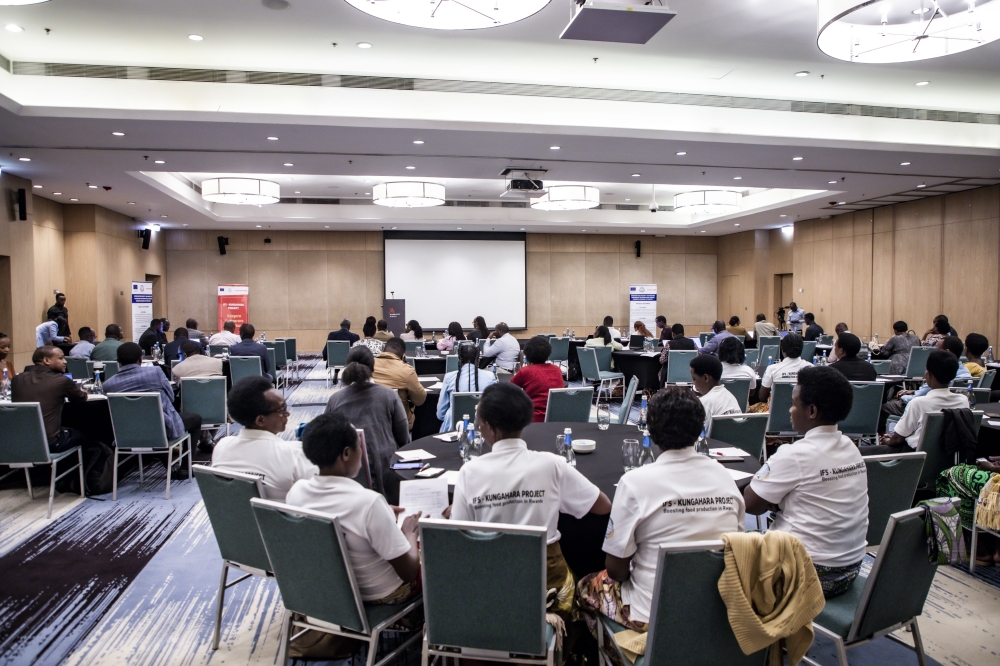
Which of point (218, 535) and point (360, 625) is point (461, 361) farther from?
point (360, 625)

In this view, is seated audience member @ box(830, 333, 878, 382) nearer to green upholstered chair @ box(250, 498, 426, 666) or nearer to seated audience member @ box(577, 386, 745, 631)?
seated audience member @ box(577, 386, 745, 631)

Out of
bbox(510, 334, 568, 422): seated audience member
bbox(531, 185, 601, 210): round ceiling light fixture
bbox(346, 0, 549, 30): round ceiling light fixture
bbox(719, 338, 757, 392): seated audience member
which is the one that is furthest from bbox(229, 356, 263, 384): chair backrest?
bbox(531, 185, 601, 210): round ceiling light fixture

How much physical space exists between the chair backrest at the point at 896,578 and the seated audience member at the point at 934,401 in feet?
6.44

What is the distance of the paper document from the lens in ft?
8.70

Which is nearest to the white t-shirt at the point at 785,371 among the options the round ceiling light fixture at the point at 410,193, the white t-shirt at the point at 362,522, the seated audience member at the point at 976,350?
the seated audience member at the point at 976,350

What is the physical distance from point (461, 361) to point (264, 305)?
46.5 feet

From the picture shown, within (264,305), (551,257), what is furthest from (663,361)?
(264,305)

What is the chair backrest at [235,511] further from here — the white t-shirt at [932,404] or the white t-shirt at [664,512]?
the white t-shirt at [932,404]

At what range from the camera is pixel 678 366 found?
27.5 feet

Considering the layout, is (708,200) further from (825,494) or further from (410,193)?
(825,494)

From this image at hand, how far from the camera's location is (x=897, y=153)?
29.0 feet

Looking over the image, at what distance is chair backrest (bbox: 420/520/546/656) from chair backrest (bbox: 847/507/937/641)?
108 cm

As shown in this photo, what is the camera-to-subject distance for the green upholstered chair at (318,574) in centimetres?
208

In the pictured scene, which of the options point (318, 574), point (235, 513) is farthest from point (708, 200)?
point (318, 574)
